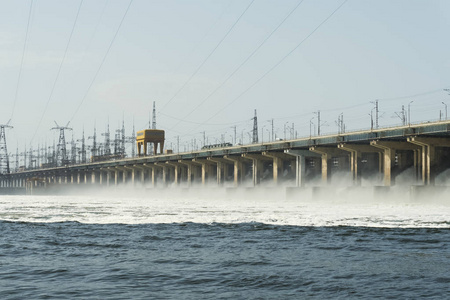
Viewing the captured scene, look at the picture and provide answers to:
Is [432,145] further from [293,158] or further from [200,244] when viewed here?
[200,244]

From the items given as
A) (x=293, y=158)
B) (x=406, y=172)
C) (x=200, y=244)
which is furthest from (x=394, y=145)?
(x=200, y=244)

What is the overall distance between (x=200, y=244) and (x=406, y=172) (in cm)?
6707

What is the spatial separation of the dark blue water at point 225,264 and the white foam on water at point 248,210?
905 centimetres

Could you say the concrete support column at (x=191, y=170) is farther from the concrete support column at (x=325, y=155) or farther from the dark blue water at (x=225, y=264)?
the dark blue water at (x=225, y=264)

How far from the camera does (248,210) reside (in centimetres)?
6191

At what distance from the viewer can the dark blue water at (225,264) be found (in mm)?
17078

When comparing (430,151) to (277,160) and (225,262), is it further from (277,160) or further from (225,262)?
(225,262)

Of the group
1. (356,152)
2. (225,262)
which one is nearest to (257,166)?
(356,152)

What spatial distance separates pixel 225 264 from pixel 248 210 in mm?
40020

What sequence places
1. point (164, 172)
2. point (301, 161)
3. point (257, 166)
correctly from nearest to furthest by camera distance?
point (301, 161) → point (257, 166) → point (164, 172)

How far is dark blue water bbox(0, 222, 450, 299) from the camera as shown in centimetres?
1708

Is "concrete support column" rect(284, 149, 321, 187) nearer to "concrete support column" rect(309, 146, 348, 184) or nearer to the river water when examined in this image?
"concrete support column" rect(309, 146, 348, 184)

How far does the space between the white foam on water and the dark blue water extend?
9.05 meters

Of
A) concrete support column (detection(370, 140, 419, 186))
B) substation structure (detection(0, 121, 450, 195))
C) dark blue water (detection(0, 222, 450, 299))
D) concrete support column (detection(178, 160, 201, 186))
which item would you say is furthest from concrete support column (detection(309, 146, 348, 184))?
dark blue water (detection(0, 222, 450, 299))
